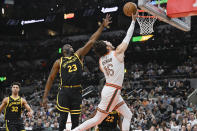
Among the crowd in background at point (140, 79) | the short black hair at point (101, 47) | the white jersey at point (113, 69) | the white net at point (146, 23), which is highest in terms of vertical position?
the white net at point (146, 23)

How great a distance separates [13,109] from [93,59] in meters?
24.4

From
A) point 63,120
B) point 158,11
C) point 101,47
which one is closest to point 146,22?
point 158,11

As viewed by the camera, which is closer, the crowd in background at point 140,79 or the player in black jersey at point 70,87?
the player in black jersey at point 70,87

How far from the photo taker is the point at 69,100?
5.46m

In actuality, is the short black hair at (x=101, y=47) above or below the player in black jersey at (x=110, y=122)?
above

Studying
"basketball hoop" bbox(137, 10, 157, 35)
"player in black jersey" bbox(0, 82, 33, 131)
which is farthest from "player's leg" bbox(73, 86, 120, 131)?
"basketball hoop" bbox(137, 10, 157, 35)

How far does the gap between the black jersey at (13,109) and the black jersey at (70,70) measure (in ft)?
7.10

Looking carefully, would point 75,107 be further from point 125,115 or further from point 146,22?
point 146,22

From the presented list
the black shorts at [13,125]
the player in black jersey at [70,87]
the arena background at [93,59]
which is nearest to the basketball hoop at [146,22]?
the arena background at [93,59]

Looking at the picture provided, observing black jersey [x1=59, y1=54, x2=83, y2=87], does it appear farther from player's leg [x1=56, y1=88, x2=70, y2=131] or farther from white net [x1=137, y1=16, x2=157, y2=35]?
white net [x1=137, y1=16, x2=157, y2=35]

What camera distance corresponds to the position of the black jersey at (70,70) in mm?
5486

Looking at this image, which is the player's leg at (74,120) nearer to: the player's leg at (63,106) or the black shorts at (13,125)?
the player's leg at (63,106)

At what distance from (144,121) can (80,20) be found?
21353mm

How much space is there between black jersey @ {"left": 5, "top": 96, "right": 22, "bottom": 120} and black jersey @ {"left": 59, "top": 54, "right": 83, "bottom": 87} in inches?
85.2
